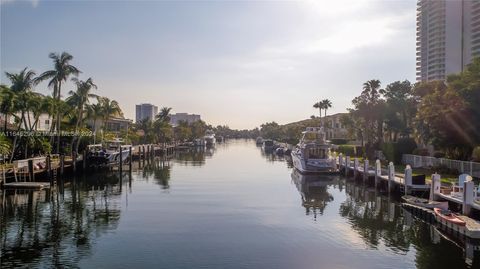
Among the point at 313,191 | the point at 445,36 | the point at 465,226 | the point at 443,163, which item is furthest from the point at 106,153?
the point at 445,36

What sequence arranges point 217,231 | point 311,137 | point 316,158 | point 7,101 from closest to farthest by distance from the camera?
point 217,231, point 7,101, point 316,158, point 311,137

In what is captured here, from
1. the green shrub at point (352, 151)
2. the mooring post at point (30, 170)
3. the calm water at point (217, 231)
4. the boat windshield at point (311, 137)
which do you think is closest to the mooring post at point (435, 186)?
the calm water at point (217, 231)

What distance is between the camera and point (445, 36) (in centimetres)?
15600

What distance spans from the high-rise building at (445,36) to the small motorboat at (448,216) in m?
118

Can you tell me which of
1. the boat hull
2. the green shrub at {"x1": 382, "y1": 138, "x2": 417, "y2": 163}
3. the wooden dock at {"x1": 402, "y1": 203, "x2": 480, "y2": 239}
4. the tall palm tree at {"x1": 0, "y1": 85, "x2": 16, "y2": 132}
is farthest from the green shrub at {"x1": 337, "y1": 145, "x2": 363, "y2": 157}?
the tall palm tree at {"x1": 0, "y1": 85, "x2": 16, "y2": 132}

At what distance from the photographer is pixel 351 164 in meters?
60.5

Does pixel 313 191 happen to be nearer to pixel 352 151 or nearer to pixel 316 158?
pixel 316 158

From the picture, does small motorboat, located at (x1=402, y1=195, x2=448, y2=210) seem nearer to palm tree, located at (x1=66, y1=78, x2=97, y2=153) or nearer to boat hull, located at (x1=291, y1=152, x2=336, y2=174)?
boat hull, located at (x1=291, y1=152, x2=336, y2=174)

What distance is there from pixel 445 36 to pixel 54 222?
151m

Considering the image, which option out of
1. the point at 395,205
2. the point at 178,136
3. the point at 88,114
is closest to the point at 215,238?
the point at 395,205

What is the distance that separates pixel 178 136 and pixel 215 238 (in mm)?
156854

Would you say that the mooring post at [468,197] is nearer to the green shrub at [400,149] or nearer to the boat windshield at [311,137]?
the green shrub at [400,149]

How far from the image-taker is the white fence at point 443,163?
42469mm

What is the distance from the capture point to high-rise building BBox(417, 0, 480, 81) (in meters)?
144
